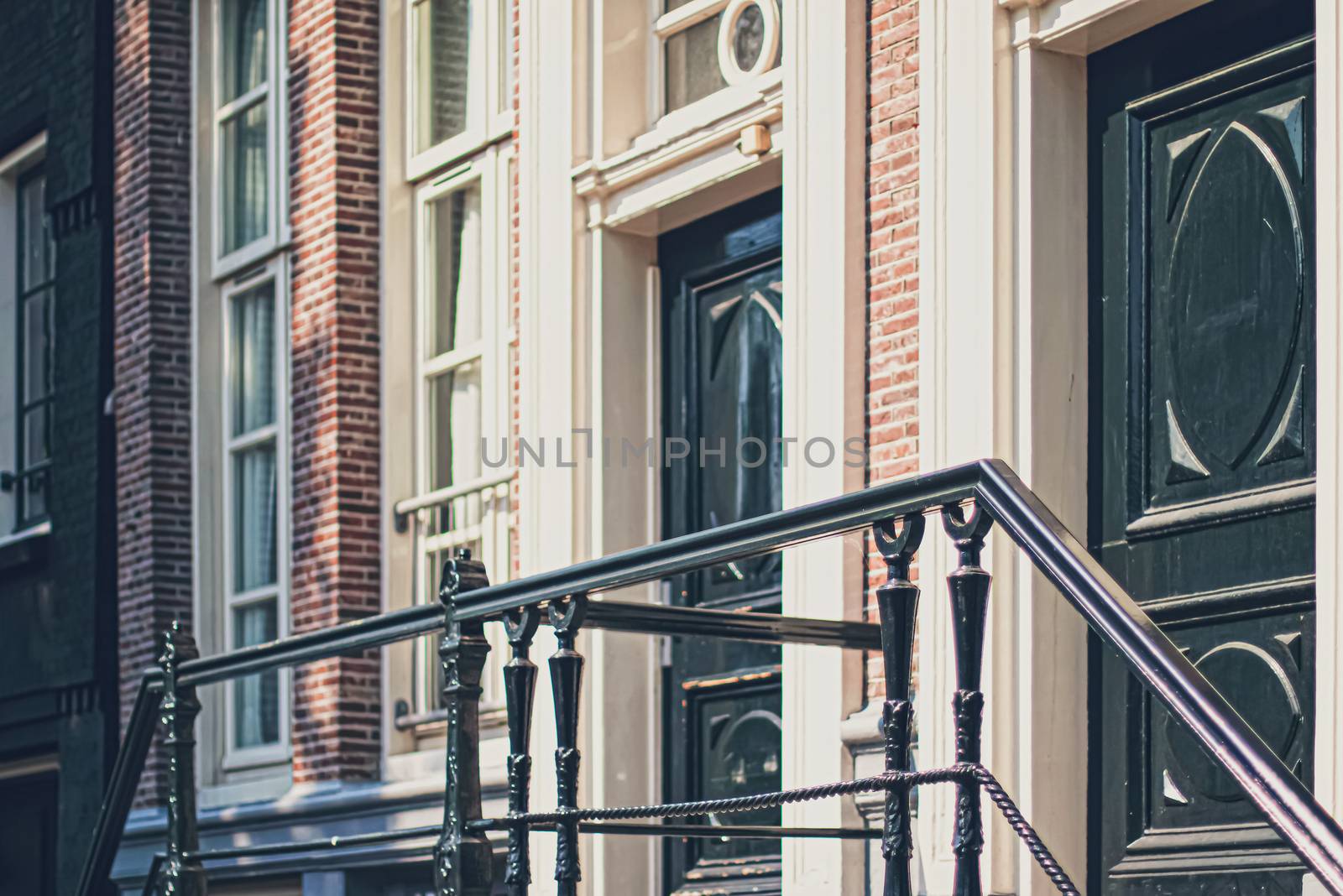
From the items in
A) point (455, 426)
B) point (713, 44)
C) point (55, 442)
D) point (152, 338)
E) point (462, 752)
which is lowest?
point (462, 752)

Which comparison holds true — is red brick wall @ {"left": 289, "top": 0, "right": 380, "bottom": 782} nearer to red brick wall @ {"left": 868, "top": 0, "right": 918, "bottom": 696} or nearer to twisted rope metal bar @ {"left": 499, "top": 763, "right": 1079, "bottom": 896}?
red brick wall @ {"left": 868, "top": 0, "right": 918, "bottom": 696}

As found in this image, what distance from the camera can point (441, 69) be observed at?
29.7 ft

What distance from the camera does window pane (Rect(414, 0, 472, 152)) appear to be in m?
8.91

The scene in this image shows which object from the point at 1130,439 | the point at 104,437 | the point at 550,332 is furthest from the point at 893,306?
the point at 104,437

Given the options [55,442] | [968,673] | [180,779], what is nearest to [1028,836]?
[968,673]

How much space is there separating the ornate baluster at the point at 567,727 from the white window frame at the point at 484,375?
3.65 m

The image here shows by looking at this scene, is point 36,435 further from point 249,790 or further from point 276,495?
point 249,790

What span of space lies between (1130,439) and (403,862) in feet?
13.7

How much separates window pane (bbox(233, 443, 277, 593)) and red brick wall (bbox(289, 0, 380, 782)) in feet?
2.11

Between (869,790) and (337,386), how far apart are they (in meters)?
5.53

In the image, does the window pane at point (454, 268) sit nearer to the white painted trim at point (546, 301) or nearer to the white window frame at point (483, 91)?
the white window frame at point (483, 91)

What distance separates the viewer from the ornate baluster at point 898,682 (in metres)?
3.49

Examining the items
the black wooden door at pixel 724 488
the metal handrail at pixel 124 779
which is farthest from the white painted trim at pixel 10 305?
the metal handrail at pixel 124 779

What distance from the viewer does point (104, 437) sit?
A: 10.8 meters
